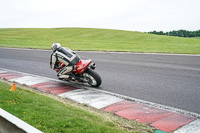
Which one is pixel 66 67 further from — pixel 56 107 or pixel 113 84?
pixel 56 107

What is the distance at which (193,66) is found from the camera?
33.0 ft

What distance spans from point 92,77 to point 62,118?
10.2 ft

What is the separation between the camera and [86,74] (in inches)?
294

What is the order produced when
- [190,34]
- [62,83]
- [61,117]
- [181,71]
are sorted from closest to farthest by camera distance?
1. [61,117]
2. [62,83]
3. [181,71]
4. [190,34]

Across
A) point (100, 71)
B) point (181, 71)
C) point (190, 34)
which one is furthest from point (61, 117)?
point (190, 34)

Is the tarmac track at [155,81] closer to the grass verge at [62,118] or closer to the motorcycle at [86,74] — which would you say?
the motorcycle at [86,74]

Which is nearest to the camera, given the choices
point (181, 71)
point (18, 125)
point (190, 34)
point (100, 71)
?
point (18, 125)

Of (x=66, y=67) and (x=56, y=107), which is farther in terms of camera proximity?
(x=66, y=67)

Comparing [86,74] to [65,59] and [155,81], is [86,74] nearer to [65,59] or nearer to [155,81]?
[65,59]

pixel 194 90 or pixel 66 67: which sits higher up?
pixel 66 67

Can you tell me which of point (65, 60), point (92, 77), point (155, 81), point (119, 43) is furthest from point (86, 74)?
point (119, 43)

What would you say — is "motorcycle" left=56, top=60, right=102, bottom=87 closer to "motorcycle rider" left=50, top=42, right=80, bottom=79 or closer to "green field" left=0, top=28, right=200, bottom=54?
"motorcycle rider" left=50, top=42, right=80, bottom=79

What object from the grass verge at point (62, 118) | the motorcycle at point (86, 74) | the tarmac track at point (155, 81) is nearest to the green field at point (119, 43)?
the tarmac track at point (155, 81)

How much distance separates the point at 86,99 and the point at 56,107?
4.05 ft
